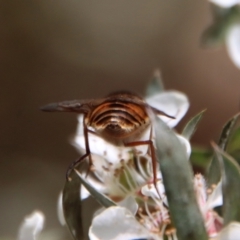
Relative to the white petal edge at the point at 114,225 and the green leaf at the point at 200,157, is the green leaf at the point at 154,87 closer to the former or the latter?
the green leaf at the point at 200,157

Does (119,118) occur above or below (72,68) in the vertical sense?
below

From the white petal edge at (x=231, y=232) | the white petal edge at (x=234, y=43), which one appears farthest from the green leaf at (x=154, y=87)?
the white petal edge at (x=231, y=232)

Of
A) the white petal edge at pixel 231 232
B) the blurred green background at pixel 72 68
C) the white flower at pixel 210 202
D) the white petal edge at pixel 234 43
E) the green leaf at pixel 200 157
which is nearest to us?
the white petal edge at pixel 231 232

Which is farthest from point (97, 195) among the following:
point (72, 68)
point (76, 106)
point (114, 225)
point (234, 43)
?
point (72, 68)

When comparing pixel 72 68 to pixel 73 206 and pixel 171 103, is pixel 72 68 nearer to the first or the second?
pixel 171 103

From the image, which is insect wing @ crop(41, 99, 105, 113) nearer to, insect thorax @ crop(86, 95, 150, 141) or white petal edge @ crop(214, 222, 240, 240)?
insect thorax @ crop(86, 95, 150, 141)

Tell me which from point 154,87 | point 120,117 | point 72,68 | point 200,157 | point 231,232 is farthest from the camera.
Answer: point 72,68

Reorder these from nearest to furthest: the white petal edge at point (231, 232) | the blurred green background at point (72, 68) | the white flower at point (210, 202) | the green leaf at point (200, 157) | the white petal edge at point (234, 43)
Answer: the white petal edge at point (231, 232) → the white flower at point (210, 202) → the green leaf at point (200, 157) → the white petal edge at point (234, 43) → the blurred green background at point (72, 68)

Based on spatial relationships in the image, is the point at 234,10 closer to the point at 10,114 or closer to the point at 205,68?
the point at 205,68
